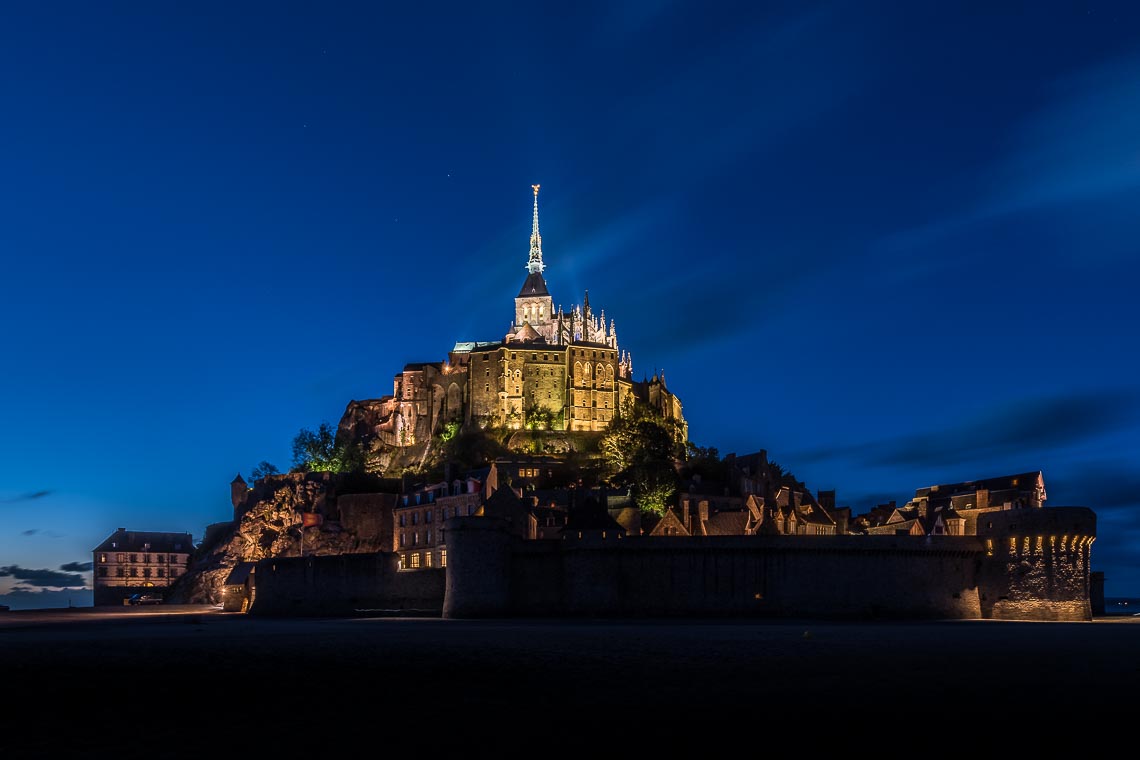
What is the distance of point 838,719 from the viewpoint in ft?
64.1

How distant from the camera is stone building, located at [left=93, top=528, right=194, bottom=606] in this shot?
372ft

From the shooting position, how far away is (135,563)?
380 feet

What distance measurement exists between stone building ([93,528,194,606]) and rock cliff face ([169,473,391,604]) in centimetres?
2042

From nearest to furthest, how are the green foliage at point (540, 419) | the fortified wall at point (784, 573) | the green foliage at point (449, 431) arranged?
the fortified wall at point (784, 573), the green foliage at point (540, 419), the green foliage at point (449, 431)

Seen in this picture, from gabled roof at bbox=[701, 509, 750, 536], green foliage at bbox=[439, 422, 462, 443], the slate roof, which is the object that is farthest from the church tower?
gabled roof at bbox=[701, 509, 750, 536]

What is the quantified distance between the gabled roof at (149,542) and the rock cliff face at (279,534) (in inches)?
893

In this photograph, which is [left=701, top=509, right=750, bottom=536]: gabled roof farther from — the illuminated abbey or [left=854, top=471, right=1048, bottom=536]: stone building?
the illuminated abbey

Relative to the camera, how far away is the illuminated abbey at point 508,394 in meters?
114

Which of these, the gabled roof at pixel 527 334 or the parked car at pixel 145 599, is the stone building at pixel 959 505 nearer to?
the gabled roof at pixel 527 334

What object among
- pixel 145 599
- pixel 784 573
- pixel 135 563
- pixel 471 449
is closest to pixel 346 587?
pixel 784 573

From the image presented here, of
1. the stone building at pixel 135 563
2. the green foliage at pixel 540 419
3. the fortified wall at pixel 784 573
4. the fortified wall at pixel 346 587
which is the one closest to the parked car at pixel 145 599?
the stone building at pixel 135 563

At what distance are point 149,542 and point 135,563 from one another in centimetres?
309

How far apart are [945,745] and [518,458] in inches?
3286

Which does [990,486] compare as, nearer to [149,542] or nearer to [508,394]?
[508,394]
